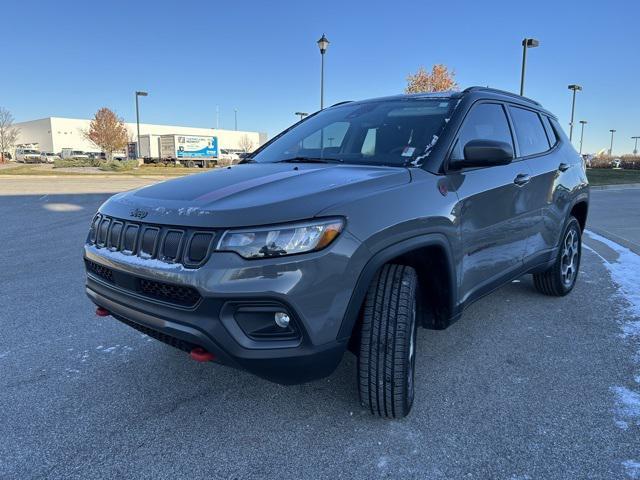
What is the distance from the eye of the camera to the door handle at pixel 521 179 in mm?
3478

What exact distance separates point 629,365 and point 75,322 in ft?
13.9

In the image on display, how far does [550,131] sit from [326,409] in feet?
11.2

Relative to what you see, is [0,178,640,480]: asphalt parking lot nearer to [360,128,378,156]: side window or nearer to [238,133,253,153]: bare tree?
[360,128,378,156]: side window

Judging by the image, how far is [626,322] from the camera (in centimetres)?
406

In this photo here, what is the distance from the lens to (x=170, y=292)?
222 cm

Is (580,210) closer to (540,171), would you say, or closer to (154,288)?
(540,171)

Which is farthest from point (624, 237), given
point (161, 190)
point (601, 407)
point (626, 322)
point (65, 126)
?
point (65, 126)

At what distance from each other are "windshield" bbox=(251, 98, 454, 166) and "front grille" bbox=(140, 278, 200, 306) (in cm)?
140

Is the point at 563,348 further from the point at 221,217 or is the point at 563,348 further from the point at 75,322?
the point at 75,322

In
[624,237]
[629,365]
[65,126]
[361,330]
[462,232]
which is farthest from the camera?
[65,126]

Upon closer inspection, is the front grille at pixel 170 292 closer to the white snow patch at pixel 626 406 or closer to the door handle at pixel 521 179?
the white snow patch at pixel 626 406

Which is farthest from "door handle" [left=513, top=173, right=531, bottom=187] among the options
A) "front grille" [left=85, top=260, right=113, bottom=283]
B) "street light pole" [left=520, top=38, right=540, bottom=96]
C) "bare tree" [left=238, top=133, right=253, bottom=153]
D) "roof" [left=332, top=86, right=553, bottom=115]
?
"bare tree" [left=238, top=133, right=253, bottom=153]

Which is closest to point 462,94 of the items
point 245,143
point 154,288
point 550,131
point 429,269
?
point 429,269

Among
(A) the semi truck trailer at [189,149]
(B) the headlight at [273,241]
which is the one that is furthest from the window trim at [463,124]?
(A) the semi truck trailer at [189,149]
